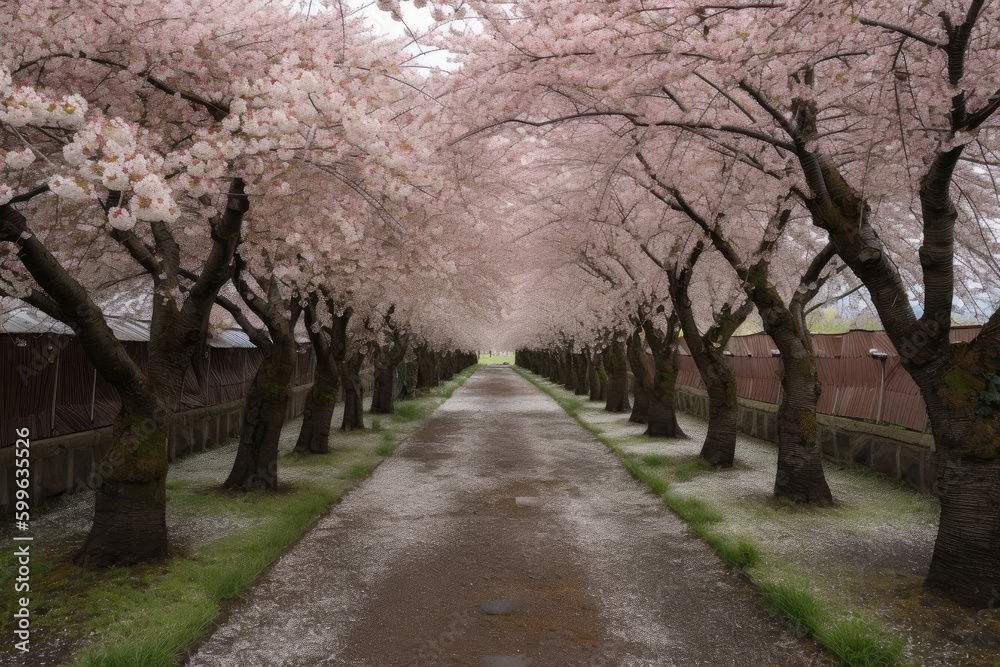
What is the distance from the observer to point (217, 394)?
21047 mm

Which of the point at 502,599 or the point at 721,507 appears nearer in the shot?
the point at 502,599

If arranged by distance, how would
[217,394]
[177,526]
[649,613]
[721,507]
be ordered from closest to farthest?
1. [649,613]
2. [177,526]
3. [721,507]
4. [217,394]

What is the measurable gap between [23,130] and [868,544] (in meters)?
11.5

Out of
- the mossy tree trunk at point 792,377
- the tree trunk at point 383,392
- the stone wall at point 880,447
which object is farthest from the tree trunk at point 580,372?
the mossy tree trunk at point 792,377

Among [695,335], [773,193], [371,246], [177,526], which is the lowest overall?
[177,526]

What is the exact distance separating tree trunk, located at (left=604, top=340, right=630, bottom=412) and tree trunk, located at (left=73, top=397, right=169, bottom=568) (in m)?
21.8

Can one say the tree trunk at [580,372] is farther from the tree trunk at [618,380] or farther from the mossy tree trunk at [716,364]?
the mossy tree trunk at [716,364]

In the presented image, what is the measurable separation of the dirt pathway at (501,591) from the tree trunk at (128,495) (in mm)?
1570

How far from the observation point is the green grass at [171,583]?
543 cm

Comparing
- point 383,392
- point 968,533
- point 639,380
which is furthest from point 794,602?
point 383,392

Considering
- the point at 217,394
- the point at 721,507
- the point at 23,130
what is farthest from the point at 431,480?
the point at 217,394

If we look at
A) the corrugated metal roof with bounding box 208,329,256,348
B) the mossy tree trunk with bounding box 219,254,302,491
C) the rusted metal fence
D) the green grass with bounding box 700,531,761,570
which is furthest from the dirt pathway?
the corrugated metal roof with bounding box 208,329,256,348

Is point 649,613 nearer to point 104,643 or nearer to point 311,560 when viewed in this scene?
point 311,560

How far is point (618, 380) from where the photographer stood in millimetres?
27812
